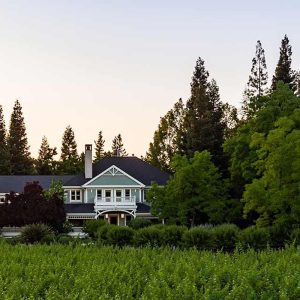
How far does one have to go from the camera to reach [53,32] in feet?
123

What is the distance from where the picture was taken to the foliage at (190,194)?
46.6 metres

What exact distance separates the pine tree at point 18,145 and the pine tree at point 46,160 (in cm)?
652

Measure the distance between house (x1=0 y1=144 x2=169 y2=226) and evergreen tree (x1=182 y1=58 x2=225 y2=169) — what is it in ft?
18.2

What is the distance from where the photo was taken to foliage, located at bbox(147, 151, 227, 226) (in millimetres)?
46625

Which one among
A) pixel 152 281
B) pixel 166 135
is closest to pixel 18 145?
pixel 166 135

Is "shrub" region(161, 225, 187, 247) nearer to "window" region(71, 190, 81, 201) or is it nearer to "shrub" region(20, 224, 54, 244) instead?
"shrub" region(20, 224, 54, 244)

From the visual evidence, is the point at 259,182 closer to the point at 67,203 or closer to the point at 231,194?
the point at 231,194

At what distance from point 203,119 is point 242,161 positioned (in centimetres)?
1799

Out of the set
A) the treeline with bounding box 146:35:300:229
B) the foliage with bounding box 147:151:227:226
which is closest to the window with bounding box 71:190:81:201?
the treeline with bounding box 146:35:300:229

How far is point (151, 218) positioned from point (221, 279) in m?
47.6

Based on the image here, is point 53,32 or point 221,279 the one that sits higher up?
point 53,32

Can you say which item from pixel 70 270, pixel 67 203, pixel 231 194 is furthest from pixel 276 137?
pixel 67 203

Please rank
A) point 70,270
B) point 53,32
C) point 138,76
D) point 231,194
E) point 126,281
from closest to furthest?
point 126,281, point 70,270, point 53,32, point 138,76, point 231,194

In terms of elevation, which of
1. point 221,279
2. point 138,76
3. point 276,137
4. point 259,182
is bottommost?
point 221,279
